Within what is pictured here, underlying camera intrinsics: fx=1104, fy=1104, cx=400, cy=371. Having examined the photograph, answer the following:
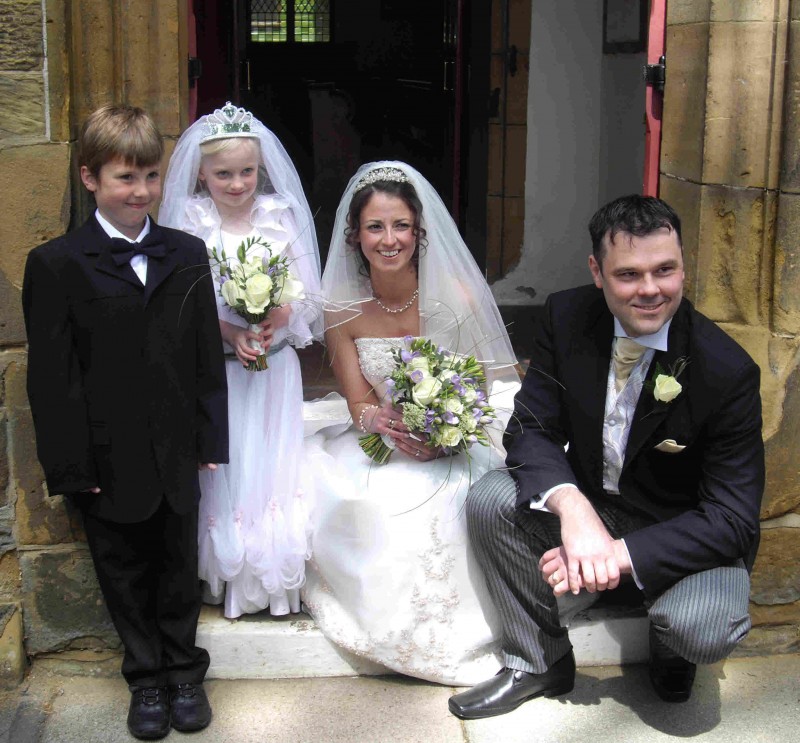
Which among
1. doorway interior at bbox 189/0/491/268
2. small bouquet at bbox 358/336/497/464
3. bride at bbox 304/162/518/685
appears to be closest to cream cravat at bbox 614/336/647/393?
small bouquet at bbox 358/336/497/464

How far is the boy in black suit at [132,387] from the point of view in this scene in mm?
2883

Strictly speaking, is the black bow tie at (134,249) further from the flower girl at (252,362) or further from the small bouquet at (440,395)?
the small bouquet at (440,395)

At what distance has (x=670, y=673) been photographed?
3.19m

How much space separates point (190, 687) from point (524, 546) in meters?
1.03

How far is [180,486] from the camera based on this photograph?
9.85 ft

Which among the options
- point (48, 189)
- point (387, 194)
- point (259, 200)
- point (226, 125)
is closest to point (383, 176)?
point (387, 194)

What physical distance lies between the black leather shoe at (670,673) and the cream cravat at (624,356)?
72cm

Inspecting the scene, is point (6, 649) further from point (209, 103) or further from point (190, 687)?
point (209, 103)

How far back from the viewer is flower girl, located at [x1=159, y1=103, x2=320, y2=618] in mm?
3289

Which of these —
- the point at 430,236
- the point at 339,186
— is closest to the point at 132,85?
the point at 430,236

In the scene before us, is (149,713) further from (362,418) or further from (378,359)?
(378,359)

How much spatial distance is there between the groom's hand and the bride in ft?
1.46

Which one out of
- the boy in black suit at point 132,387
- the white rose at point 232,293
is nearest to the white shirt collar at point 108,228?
the boy in black suit at point 132,387

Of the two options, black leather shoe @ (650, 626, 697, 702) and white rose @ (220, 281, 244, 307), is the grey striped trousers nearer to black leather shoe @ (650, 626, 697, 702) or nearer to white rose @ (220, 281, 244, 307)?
black leather shoe @ (650, 626, 697, 702)
